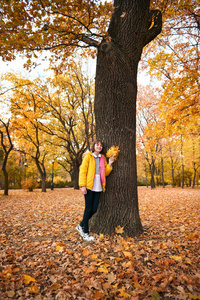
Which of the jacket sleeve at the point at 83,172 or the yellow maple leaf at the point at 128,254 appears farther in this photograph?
the jacket sleeve at the point at 83,172

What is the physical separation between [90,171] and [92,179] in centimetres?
16

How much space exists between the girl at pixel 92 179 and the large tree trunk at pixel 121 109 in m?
0.19

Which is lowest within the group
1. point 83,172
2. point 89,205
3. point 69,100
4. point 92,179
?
point 89,205

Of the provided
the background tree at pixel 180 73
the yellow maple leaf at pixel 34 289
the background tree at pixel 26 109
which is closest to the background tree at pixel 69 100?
the background tree at pixel 26 109

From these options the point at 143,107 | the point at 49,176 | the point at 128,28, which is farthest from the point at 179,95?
the point at 49,176

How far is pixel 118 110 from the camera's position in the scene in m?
3.50

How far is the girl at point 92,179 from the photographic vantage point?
3.29 meters

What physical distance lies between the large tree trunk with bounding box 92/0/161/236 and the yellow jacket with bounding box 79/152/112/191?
7.0 inches

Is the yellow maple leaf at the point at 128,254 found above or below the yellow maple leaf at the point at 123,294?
above

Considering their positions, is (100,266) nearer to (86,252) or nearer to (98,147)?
(86,252)

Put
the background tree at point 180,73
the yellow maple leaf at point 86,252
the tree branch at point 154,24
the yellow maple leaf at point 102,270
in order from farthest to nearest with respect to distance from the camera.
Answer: the background tree at point 180,73 → the tree branch at point 154,24 → the yellow maple leaf at point 86,252 → the yellow maple leaf at point 102,270

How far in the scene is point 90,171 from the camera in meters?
3.33

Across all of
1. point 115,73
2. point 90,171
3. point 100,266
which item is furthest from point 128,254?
point 115,73

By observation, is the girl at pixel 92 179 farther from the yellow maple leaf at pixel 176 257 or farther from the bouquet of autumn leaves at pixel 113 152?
the yellow maple leaf at pixel 176 257
